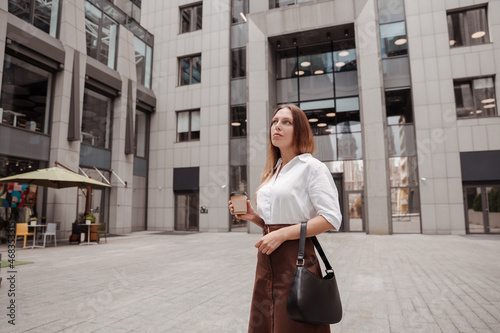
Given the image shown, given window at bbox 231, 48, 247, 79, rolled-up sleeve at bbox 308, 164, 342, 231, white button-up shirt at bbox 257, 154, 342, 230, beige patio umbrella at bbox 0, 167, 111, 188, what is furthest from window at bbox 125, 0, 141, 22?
rolled-up sleeve at bbox 308, 164, 342, 231

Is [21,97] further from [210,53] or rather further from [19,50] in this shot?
[210,53]

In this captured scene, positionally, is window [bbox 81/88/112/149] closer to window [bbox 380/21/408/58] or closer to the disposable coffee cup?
window [bbox 380/21/408/58]

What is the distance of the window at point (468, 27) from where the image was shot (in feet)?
57.6

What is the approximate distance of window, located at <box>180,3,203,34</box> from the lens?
76.8 feet

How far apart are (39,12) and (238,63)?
11269mm

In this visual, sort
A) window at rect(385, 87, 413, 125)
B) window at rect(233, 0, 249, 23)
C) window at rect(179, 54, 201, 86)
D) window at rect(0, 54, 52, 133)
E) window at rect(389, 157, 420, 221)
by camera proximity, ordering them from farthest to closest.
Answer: window at rect(179, 54, 201, 86), window at rect(233, 0, 249, 23), window at rect(385, 87, 413, 125), window at rect(389, 157, 420, 221), window at rect(0, 54, 52, 133)

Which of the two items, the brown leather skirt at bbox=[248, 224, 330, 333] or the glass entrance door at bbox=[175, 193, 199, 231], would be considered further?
the glass entrance door at bbox=[175, 193, 199, 231]

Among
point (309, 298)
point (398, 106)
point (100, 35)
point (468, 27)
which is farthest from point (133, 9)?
point (309, 298)

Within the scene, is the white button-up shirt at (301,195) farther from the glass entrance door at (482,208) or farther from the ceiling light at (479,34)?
the ceiling light at (479,34)

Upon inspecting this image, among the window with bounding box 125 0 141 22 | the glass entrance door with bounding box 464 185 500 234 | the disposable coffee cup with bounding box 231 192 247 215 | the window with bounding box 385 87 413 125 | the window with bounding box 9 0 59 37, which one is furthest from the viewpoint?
the window with bounding box 125 0 141 22

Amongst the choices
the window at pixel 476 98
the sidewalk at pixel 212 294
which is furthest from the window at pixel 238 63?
the sidewalk at pixel 212 294

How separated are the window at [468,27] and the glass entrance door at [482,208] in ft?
25.9

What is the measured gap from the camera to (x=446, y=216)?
55.0ft

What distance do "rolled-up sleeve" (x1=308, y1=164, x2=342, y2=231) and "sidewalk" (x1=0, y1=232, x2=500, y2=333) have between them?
2.79 meters
